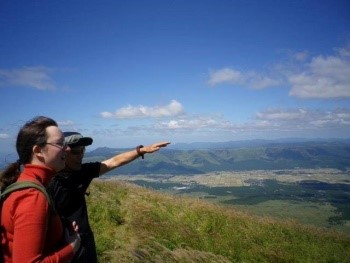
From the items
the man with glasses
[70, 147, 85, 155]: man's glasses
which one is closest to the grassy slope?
the man with glasses

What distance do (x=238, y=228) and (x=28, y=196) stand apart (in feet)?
38.4

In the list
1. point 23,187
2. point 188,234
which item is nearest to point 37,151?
point 23,187

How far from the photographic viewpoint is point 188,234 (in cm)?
1095

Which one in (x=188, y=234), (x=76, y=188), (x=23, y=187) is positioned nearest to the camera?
(x=23, y=187)

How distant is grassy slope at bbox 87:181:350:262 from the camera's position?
8248 mm

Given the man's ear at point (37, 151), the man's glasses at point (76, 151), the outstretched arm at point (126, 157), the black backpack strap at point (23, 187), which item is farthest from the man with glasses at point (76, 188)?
the black backpack strap at point (23, 187)

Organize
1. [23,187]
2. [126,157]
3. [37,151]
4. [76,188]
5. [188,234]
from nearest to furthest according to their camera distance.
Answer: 1. [23,187]
2. [37,151]
3. [76,188]
4. [126,157]
5. [188,234]

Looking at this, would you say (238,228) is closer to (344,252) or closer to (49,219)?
(344,252)

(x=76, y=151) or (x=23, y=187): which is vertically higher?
(x=76, y=151)

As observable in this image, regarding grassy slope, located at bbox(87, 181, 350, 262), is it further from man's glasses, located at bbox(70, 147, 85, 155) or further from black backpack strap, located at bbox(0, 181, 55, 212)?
black backpack strap, located at bbox(0, 181, 55, 212)

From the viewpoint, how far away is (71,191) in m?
4.18

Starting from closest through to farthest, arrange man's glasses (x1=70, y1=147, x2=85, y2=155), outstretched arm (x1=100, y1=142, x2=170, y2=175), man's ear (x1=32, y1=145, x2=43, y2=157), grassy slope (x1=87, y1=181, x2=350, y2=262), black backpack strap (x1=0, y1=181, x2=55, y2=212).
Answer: black backpack strap (x1=0, y1=181, x2=55, y2=212)
man's ear (x1=32, y1=145, x2=43, y2=157)
man's glasses (x1=70, y1=147, x2=85, y2=155)
outstretched arm (x1=100, y1=142, x2=170, y2=175)
grassy slope (x1=87, y1=181, x2=350, y2=262)

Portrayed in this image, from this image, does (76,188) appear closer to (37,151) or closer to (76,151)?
(76,151)

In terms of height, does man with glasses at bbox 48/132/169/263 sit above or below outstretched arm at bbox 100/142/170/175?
below
